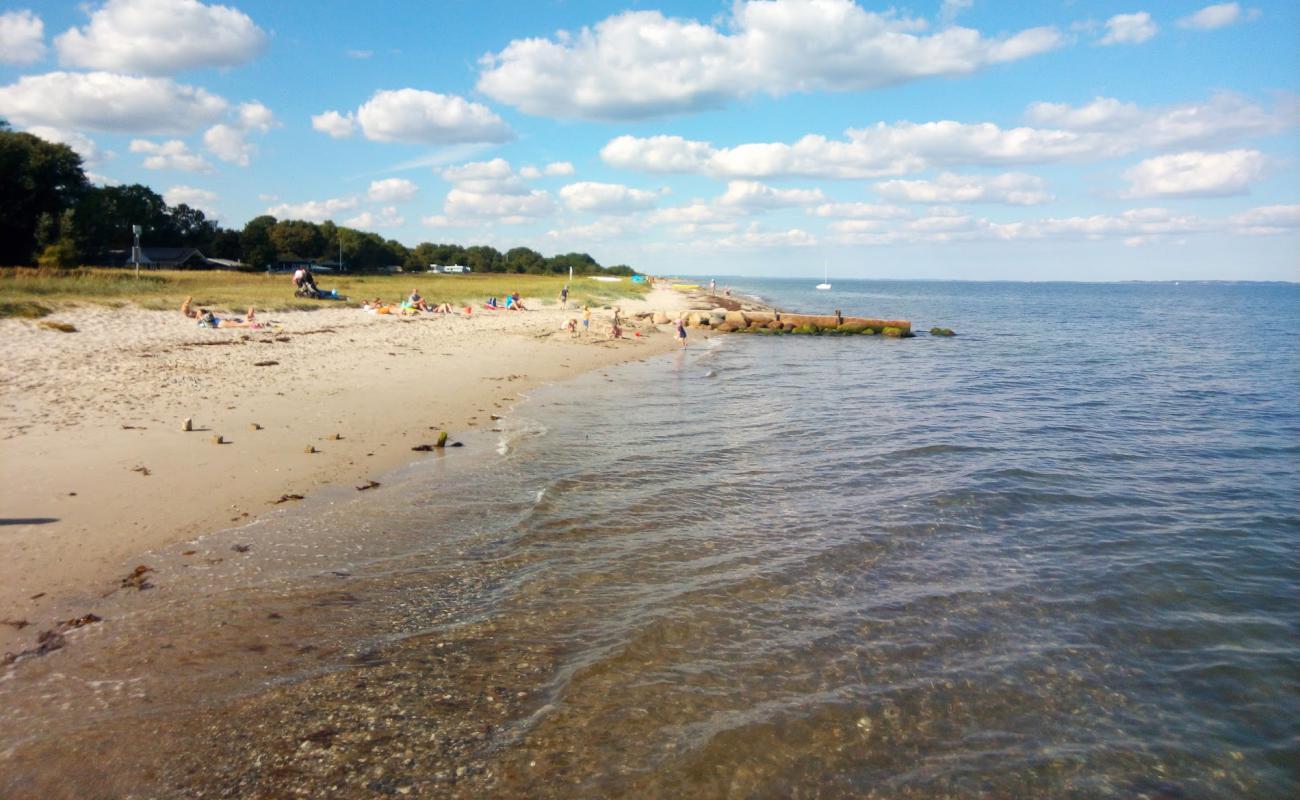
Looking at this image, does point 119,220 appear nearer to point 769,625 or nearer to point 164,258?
point 164,258

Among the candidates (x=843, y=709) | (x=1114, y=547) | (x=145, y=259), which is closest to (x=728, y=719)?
(x=843, y=709)

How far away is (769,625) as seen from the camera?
689 cm

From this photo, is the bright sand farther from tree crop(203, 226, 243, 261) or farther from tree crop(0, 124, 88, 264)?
tree crop(203, 226, 243, 261)

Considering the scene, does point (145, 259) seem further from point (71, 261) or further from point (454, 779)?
point (454, 779)

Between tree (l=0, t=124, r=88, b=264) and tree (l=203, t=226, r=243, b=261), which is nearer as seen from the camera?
tree (l=0, t=124, r=88, b=264)

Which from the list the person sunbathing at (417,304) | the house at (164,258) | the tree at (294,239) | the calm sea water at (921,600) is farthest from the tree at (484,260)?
the calm sea water at (921,600)

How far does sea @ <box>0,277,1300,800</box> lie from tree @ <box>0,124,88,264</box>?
183ft

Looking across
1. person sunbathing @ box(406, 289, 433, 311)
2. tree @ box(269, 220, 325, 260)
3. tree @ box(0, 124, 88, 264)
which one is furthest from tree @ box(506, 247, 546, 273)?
person sunbathing @ box(406, 289, 433, 311)

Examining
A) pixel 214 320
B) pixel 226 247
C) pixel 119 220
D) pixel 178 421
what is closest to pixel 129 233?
pixel 119 220

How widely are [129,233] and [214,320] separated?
214 ft

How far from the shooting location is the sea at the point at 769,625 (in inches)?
196

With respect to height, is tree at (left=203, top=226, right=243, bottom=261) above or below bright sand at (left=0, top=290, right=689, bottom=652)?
above

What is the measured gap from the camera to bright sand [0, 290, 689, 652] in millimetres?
7570

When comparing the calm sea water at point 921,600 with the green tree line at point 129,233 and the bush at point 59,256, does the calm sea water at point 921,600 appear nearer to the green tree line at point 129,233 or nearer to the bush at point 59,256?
the bush at point 59,256
